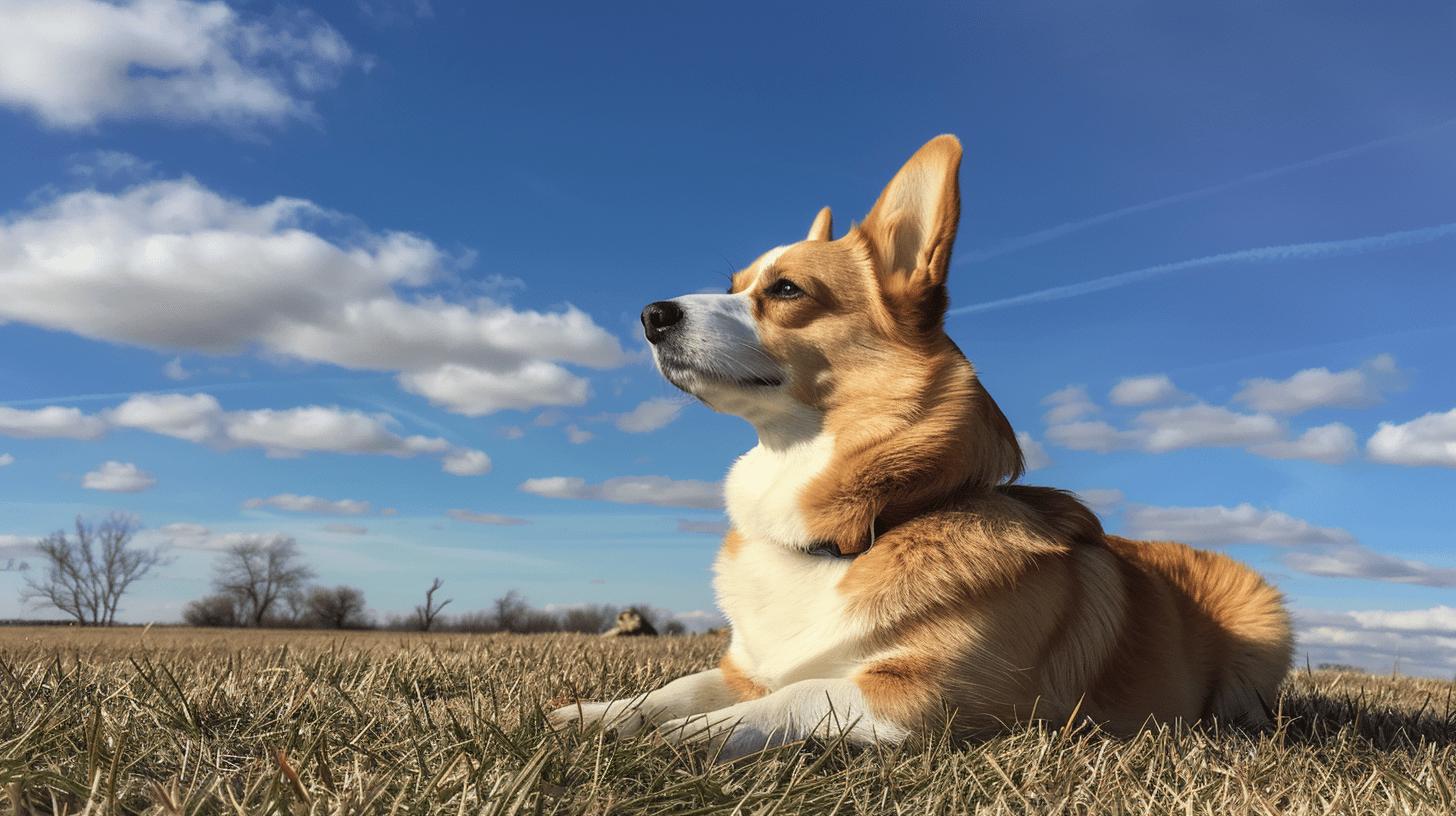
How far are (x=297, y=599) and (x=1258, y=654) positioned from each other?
100.0 feet

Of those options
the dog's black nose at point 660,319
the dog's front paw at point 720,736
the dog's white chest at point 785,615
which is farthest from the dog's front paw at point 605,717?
the dog's black nose at point 660,319

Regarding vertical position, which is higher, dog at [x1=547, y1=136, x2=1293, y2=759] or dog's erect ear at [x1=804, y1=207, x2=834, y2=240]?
dog's erect ear at [x1=804, y1=207, x2=834, y2=240]

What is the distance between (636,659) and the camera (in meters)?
5.78

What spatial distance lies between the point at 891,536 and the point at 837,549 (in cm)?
23

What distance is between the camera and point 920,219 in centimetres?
441

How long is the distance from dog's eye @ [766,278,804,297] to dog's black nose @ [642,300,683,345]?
44 cm

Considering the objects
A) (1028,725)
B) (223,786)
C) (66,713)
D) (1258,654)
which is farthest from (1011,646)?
(66,713)

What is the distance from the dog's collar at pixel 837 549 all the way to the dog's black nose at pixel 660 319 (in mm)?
1102

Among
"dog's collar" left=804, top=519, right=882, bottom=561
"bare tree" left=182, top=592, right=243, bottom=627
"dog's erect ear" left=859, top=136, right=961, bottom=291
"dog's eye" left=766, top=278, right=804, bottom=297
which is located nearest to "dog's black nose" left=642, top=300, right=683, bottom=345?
"dog's eye" left=766, top=278, right=804, bottom=297

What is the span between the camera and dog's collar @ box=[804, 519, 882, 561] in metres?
3.77

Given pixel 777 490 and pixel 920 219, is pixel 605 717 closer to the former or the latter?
pixel 777 490

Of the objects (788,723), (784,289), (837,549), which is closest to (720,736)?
(788,723)

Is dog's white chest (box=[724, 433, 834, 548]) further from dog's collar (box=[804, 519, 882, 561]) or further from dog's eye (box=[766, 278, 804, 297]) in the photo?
dog's eye (box=[766, 278, 804, 297])

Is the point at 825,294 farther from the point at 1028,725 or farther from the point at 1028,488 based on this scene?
the point at 1028,725
